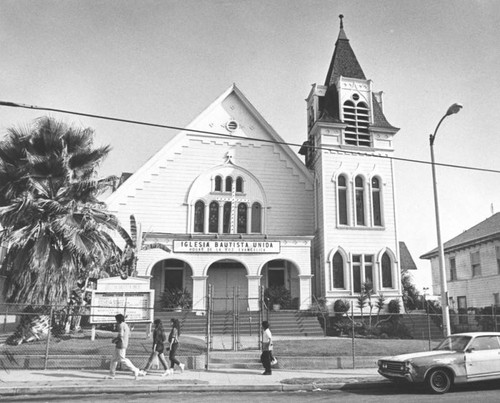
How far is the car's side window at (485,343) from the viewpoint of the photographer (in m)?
12.5

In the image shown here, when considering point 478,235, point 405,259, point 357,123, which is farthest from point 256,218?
point 405,259

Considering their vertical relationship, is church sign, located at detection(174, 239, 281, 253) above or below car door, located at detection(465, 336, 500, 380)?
above

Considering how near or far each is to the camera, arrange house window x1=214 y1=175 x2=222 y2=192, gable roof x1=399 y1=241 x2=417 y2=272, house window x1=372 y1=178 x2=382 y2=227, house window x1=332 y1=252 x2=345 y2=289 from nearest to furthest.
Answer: house window x1=332 y1=252 x2=345 y2=289 → house window x1=372 y1=178 x2=382 y2=227 → house window x1=214 y1=175 x2=222 y2=192 → gable roof x1=399 y1=241 x2=417 y2=272

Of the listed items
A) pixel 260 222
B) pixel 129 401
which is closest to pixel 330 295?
pixel 260 222

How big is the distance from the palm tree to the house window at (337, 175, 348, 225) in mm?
13979

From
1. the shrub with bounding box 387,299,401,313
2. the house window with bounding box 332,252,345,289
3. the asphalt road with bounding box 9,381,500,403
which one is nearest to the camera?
the asphalt road with bounding box 9,381,500,403

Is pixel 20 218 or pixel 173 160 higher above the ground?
pixel 173 160

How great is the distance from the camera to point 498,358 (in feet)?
41.0

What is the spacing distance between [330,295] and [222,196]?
8243 millimetres

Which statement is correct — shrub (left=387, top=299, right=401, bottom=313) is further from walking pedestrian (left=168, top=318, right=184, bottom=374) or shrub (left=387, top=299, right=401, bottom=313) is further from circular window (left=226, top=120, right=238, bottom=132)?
walking pedestrian (left=168, top=318, right=184, bottom=374)

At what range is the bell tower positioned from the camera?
2661 centimetres

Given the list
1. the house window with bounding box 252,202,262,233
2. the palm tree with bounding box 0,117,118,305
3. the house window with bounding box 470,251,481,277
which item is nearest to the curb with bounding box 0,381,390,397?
the palm tree with bounding box 0,117,118,305

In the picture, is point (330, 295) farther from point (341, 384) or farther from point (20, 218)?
point (20, 218)

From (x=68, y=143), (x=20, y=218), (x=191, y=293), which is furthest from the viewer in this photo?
(x=191, y=293)
